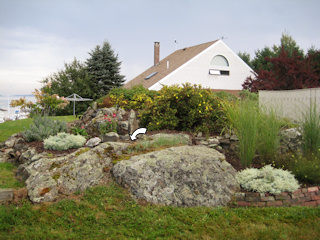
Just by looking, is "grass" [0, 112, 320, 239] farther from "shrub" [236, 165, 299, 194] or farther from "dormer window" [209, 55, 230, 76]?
"dormer window" [209, 55, 230, 76]

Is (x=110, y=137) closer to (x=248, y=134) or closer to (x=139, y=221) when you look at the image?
(x=248, y=134)

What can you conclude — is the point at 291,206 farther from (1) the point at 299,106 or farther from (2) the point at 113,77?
(2) the point at 113,77

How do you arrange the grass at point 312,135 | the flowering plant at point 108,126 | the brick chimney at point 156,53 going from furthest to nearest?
the brick chimney at point 156,53 < the flowering plant at point 108,126 < the grass at point 312,135

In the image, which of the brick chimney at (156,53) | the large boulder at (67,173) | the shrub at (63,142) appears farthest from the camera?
the brick chimney at (156,53)

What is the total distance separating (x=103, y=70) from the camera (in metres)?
29.0

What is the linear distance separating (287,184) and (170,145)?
103 inches

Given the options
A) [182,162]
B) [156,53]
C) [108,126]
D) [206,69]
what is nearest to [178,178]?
[182,162]

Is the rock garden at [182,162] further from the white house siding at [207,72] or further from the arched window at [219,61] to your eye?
the arched window at [219,61]

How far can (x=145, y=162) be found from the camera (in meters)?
5.86

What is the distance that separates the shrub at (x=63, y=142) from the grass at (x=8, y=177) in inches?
42.7

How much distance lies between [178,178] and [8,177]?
4.25m

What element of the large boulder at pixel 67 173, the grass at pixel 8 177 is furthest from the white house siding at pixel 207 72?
the large boulder at pixel 67 173

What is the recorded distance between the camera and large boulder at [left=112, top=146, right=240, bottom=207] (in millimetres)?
5465

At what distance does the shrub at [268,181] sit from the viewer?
18.7ft
